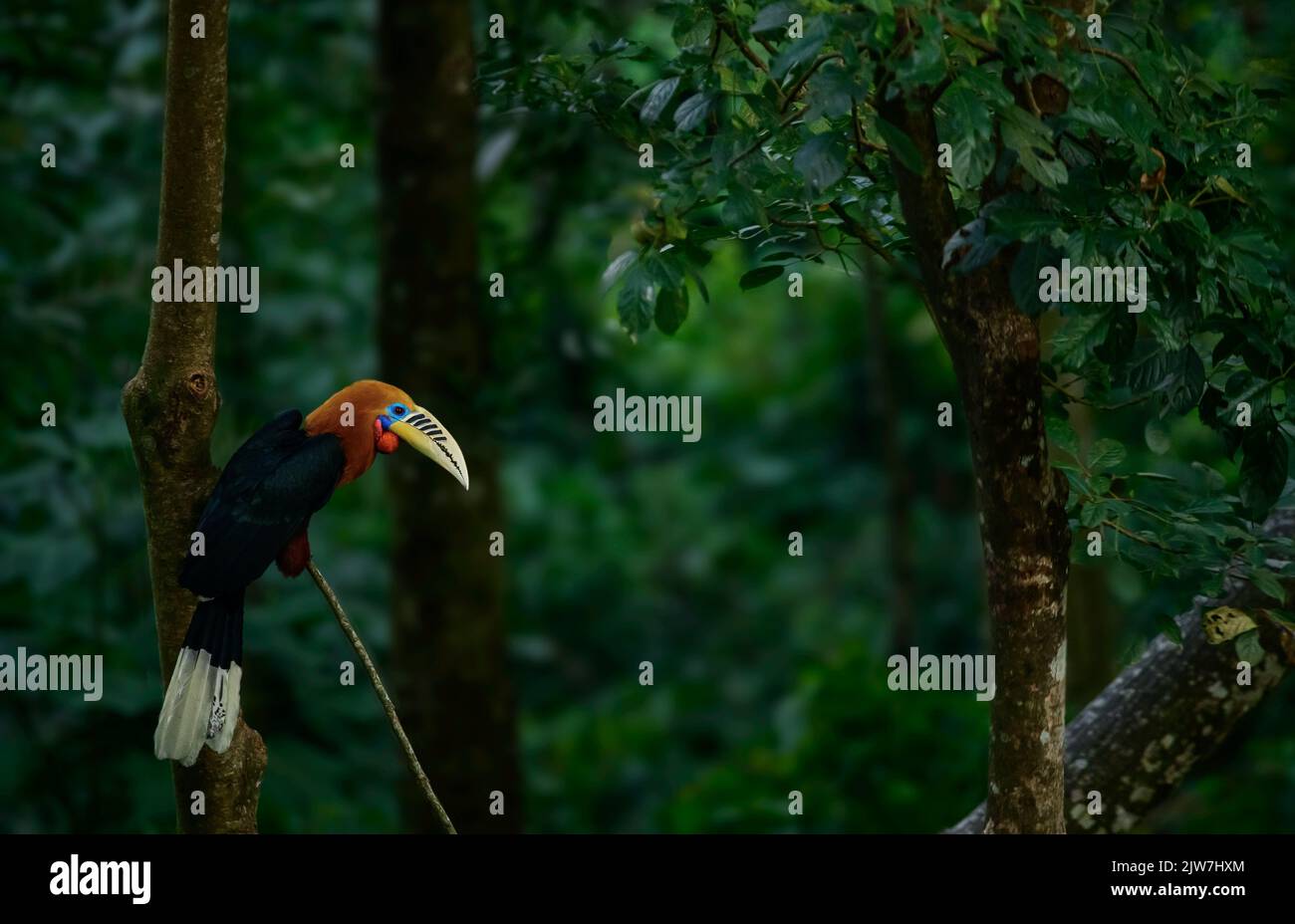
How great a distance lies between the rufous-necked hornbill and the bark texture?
1.05 meters

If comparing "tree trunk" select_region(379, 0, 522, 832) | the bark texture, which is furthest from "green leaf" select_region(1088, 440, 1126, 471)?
"tree trunk" select_region(379, 0, 522, 832)

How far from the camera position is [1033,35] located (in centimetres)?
165

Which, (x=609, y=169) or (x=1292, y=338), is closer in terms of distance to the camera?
(x=1292, y=338)

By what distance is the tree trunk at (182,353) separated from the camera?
1.82 metres

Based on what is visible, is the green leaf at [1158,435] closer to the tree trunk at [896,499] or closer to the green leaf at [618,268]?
the green leaf at [618,268]

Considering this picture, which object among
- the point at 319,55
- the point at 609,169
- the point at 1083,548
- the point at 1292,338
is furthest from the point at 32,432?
the point at 1292,338

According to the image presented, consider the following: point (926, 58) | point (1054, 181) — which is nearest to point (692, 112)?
point (926, 58)

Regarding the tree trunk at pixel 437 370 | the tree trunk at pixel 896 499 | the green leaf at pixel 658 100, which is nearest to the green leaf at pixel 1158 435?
the green leaf at pixel 658 100

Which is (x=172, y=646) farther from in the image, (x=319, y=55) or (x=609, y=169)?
(x=319, y=55)

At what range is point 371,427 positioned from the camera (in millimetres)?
1835

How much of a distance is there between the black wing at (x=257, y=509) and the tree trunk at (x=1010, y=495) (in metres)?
0.81

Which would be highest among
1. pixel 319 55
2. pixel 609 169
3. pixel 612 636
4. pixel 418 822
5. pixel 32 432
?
pixel 319 55

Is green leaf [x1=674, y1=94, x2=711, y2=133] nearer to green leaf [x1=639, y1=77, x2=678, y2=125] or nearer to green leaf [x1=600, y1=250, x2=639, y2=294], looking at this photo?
green leaf [x1=639, y1=77, x2=678, y2=125]
